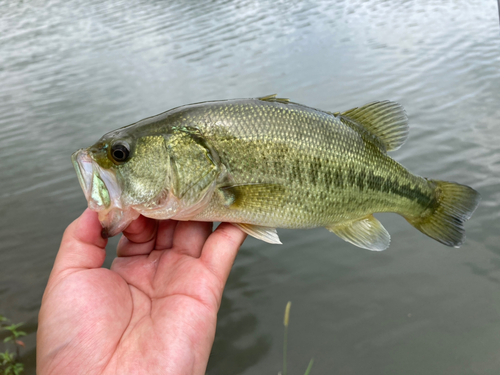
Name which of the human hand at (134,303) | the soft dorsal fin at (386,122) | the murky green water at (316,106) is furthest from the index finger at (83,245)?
the soft dorsal fin at (386,122)

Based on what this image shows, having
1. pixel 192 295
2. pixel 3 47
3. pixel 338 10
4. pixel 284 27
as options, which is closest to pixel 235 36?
pixel 284 27

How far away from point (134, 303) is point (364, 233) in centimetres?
170

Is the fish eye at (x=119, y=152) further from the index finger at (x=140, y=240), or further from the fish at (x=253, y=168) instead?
the index finger at (x=140, y=240)

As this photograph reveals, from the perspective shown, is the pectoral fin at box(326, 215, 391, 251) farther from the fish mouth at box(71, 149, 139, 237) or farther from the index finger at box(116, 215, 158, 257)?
the fish mouth at box(71, 149, 139, 237)

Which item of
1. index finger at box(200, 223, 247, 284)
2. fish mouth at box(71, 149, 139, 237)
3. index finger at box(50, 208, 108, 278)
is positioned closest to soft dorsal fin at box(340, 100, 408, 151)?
index finger at box(200, 223, 247, 284)

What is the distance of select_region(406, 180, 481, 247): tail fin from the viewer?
2.78 metres

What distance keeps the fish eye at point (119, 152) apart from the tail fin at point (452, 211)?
2290 millimetres

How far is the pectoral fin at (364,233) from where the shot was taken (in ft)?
8.91

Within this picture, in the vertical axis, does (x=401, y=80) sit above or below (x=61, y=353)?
below

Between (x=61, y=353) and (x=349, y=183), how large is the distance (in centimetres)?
199

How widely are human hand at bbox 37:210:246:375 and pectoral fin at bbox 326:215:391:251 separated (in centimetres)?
78

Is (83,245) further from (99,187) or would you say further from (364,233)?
(364,233)

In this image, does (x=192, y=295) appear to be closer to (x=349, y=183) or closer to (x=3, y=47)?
(x=349, y=183)

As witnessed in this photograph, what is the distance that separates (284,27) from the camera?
12.8 m
